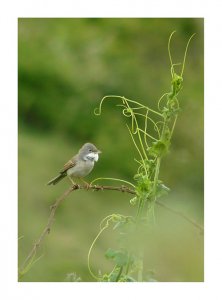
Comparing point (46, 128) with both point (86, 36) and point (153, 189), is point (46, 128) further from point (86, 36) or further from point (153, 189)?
point (153, 189)

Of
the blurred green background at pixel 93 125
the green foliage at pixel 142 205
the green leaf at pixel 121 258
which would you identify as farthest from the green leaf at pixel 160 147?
the blurred green background at pixel 93 125

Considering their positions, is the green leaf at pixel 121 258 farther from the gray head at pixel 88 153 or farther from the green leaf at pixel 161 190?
the gray head at pixel 88 153

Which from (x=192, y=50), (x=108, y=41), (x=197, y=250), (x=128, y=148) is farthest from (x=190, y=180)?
(x=108, y=41)

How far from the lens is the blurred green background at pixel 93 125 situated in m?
4.32

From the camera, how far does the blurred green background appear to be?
14.2ft

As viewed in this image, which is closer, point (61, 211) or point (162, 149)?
point (162, 149)

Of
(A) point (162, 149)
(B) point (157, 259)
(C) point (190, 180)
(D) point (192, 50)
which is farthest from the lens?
(C) point (190, 180)

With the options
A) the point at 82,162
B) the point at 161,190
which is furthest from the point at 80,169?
the point at 161,190

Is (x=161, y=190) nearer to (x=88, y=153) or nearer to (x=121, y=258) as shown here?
(x=121, y=258)

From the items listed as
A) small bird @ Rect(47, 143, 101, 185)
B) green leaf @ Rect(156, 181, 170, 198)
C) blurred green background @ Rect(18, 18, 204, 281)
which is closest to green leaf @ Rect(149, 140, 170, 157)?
green leaf @ Rect(156, 181, 170, 198)

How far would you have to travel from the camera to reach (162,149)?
271cm

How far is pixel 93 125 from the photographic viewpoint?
18.9ft

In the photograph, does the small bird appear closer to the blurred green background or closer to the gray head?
the gray head

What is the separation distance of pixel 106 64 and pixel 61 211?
1538 mm
